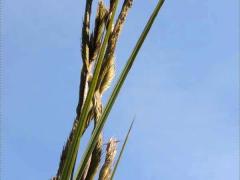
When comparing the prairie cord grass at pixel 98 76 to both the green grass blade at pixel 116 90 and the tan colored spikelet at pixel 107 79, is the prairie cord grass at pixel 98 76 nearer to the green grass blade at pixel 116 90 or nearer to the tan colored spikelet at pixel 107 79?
the tan colored spikelet at pixel 107 79

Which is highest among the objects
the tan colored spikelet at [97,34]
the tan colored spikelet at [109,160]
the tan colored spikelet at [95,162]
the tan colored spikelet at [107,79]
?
the tan colored spikelet at [97,34]

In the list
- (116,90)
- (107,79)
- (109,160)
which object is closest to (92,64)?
(107,79)

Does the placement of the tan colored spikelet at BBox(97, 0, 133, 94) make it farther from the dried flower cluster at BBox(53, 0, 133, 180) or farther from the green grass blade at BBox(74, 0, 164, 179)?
the green grass blade at BBox(74, 0, 164, 179)

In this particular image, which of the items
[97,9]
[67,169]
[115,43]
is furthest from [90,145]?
[97,9]

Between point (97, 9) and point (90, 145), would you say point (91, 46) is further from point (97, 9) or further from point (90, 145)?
point (90, 145)

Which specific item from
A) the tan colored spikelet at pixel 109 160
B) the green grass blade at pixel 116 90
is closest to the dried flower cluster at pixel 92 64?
the tan colored spikelet at pixel 109 160

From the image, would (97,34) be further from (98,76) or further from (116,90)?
(116,90)

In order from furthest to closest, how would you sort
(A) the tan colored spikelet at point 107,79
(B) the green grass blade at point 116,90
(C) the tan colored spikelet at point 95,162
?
(A) the tan colored spikelet at point 107,79 → (C) the tan colored spikelet at point 95,162 → (B) the green grass blade at point 116,90

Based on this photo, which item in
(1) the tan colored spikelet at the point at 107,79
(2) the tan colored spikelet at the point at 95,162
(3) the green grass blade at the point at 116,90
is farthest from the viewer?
(1) the tan colored spikelet at the point at 107,79
